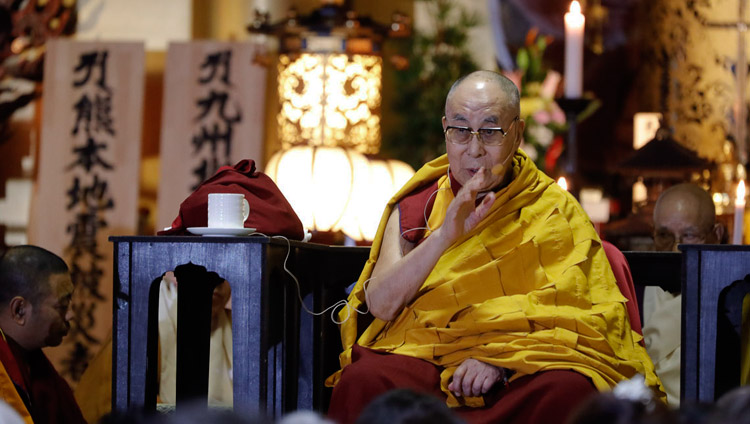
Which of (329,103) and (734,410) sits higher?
(329,103)

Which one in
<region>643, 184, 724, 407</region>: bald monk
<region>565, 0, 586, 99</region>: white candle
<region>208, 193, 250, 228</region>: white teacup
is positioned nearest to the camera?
<region>208, 193, 250, 228</region>: white teacup

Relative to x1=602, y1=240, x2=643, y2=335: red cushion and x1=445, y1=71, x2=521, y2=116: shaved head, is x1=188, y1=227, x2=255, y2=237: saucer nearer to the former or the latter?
x1=445, y1=71, x2=521, y2=116: shaved head

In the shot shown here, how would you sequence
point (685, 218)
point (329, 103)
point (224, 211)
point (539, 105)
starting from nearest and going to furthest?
1. point (224, 211)
2. point (685, 218)
3. point (329, 103)
4. point (539, 105)

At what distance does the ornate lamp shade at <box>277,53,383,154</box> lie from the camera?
5434 mm

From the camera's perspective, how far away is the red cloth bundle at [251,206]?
2.28 m

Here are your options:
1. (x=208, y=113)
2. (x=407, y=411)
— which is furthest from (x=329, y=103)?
(x=407, y=411)

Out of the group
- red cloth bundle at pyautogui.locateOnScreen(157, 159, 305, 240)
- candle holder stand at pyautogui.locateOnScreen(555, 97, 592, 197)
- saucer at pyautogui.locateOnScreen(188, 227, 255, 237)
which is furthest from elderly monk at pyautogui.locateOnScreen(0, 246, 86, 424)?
candle holder stand at pyautogui.locateOnScreen(555, 97, 592, 197)

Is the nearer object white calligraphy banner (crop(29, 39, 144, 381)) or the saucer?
the saucer

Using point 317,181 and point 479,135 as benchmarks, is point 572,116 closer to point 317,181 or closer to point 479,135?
point 479,135

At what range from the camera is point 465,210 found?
209 cm

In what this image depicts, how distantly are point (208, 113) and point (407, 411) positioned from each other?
415cm

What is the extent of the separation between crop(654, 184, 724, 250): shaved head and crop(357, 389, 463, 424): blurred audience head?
210cm

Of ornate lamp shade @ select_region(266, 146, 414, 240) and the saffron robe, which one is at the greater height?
ornate lamp shade @ select_region(266, 146, 414, 240)

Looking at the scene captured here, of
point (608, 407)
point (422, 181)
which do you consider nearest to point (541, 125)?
point (422, 181)
